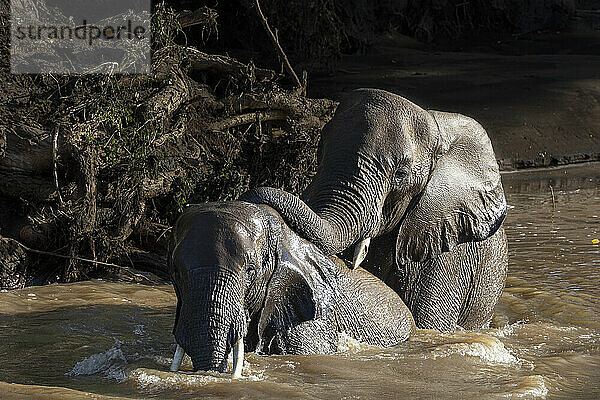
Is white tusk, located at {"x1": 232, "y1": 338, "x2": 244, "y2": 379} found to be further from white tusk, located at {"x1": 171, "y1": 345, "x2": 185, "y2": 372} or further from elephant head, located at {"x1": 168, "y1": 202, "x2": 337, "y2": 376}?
white tusk, located at {"x1": 171, "y1": 345, "x2": 185, "y2": 372}

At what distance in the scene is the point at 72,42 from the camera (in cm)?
953

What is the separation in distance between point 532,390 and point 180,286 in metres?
1.86

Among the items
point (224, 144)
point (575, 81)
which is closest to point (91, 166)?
point (224, 144)

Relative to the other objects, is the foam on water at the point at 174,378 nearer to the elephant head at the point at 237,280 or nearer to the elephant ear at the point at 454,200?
the elephant head at the point at 237,280

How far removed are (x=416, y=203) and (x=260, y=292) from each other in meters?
1.54

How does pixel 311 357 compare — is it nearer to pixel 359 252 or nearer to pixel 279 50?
pixel 359 252

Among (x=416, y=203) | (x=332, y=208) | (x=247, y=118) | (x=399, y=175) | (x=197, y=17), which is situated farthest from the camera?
(x=197, y=17)

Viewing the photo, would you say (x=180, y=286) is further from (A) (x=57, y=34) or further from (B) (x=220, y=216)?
(A) (x=57, y=34)

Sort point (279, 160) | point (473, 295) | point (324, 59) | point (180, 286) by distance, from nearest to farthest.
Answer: point (180, 286) → point (473, 295) → point (279, 160) → point (324, 59)

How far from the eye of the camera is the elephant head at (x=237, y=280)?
4012 mm

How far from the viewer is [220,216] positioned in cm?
421

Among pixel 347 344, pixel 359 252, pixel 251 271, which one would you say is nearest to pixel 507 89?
pixel 359 252

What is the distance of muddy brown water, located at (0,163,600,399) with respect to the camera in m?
4.48

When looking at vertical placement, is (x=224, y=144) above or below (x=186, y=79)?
below
